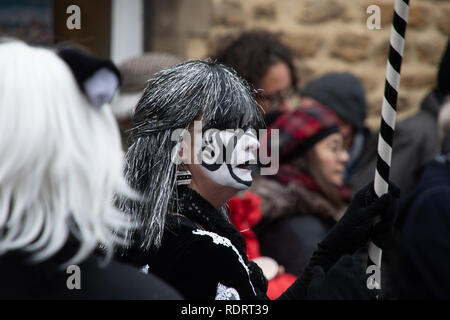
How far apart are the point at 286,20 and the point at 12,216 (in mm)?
3877

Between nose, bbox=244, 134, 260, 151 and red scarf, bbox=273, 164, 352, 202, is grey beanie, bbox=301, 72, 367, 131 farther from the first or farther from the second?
nose, bbox=244, 134, 260, 151

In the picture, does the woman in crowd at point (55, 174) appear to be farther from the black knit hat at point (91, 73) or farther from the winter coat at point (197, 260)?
the winter coat at point (197, 260)

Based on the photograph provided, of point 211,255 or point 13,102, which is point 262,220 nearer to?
point 211,255

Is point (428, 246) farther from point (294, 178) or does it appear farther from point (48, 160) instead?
point (48, 160)

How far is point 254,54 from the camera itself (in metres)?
4.09

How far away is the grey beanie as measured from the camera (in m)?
4.17

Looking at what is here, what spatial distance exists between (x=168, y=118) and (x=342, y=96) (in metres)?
2.45

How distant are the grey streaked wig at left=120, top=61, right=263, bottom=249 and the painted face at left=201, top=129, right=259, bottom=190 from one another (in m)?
0.03

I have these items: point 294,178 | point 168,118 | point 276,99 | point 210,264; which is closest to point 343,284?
point 210,264

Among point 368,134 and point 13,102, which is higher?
point 13,102

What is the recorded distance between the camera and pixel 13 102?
4.32ft

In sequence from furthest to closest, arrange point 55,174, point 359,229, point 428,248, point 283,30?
point 283,30 → point 428,248 → point 359,229 → point 55,174

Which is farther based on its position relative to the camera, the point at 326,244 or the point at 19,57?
the point at 326,244
